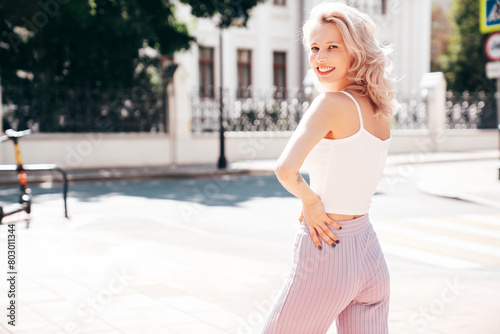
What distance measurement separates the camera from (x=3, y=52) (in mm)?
18750

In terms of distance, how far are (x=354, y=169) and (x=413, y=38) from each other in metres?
35.9

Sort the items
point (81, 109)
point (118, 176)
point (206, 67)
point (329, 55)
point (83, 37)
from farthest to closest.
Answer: point (206, 67), point (81, 109), point (83, 37), point (118, 176), point (329, 55)

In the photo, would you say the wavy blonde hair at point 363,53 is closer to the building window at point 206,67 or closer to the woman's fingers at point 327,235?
the woman's fingers at point 327,235

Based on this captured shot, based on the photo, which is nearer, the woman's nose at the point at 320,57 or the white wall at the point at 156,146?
the woman's nose at the point at 320,57

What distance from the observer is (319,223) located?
2219 millimetres

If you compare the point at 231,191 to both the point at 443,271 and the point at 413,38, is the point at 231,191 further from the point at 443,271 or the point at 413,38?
the point at 413,38

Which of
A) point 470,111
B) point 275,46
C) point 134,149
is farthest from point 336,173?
point 275,46

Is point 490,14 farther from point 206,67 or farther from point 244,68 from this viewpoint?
point 244,68

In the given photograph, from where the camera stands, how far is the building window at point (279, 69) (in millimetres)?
33062

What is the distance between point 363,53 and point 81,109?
712 inches

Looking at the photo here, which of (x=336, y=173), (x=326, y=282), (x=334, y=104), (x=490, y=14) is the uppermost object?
(x=490, y=14)

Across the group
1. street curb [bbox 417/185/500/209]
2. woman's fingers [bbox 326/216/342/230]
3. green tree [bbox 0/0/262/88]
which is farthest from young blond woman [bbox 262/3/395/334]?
green tree [bbox 0/0/262/88]

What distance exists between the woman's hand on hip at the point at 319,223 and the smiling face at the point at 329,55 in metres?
0.45

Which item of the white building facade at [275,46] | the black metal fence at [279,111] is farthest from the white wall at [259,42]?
the black metal fence at [279,111]
